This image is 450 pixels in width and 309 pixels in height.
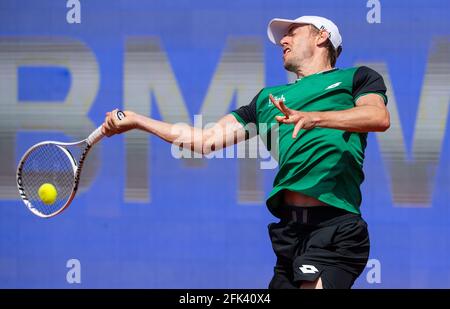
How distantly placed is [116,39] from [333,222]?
220 cm

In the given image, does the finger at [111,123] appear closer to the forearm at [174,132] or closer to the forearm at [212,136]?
the forearm at [174,132]

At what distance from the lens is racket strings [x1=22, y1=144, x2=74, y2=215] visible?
5465 mm

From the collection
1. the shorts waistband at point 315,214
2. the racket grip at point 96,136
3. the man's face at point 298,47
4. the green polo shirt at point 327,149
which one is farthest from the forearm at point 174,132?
the shorts waistband at point 315,214

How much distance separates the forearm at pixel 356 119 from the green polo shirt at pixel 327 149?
198 mm

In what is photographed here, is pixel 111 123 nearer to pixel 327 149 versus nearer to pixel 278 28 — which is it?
pixel 278 28

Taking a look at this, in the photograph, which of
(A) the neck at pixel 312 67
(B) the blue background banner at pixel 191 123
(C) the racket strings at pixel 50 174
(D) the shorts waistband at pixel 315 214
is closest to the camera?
(D) the shorts waistband at pixel 315 214

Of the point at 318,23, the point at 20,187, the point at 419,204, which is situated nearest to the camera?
the point at 318,23

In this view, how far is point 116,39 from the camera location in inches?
232

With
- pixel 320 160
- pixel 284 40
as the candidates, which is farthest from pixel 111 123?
pixel 320 160

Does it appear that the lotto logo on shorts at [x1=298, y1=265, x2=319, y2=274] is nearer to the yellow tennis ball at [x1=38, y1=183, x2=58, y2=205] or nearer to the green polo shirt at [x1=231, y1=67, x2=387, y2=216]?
the green polo shirt at [x1=231, y1=67, x2=387, y2=216]

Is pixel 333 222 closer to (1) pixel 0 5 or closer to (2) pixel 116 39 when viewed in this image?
(2) pixel 116 39

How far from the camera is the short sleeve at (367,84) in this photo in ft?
14.1
